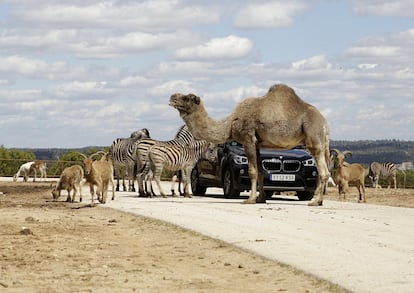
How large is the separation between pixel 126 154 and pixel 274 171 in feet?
31.6

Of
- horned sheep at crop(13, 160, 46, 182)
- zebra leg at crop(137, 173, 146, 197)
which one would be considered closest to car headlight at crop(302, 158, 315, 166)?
zebra leg at crop(137, 173, 146, 197)

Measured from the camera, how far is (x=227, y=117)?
27641mm

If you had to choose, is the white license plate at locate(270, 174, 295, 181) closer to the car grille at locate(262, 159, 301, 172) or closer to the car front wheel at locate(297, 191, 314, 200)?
the car grille at locate(262, 159, 301, 172)

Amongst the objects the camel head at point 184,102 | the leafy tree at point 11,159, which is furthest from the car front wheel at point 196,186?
the leafy tree at point 11,159

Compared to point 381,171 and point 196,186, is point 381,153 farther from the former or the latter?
point 196,186

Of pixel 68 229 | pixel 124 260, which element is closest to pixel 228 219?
pixel 68 229

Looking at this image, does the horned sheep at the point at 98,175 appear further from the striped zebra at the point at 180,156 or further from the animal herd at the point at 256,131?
the striped zebra at the point at 180,156

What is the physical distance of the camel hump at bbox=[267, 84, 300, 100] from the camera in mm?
26969

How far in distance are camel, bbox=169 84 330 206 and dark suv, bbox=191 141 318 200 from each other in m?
1.43

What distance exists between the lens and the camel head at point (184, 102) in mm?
27953

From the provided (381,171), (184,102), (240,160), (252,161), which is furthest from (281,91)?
(381,171)

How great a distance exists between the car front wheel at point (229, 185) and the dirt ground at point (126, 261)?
8.52m

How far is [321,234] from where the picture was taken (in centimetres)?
1700

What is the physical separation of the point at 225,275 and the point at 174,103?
15.6 m
